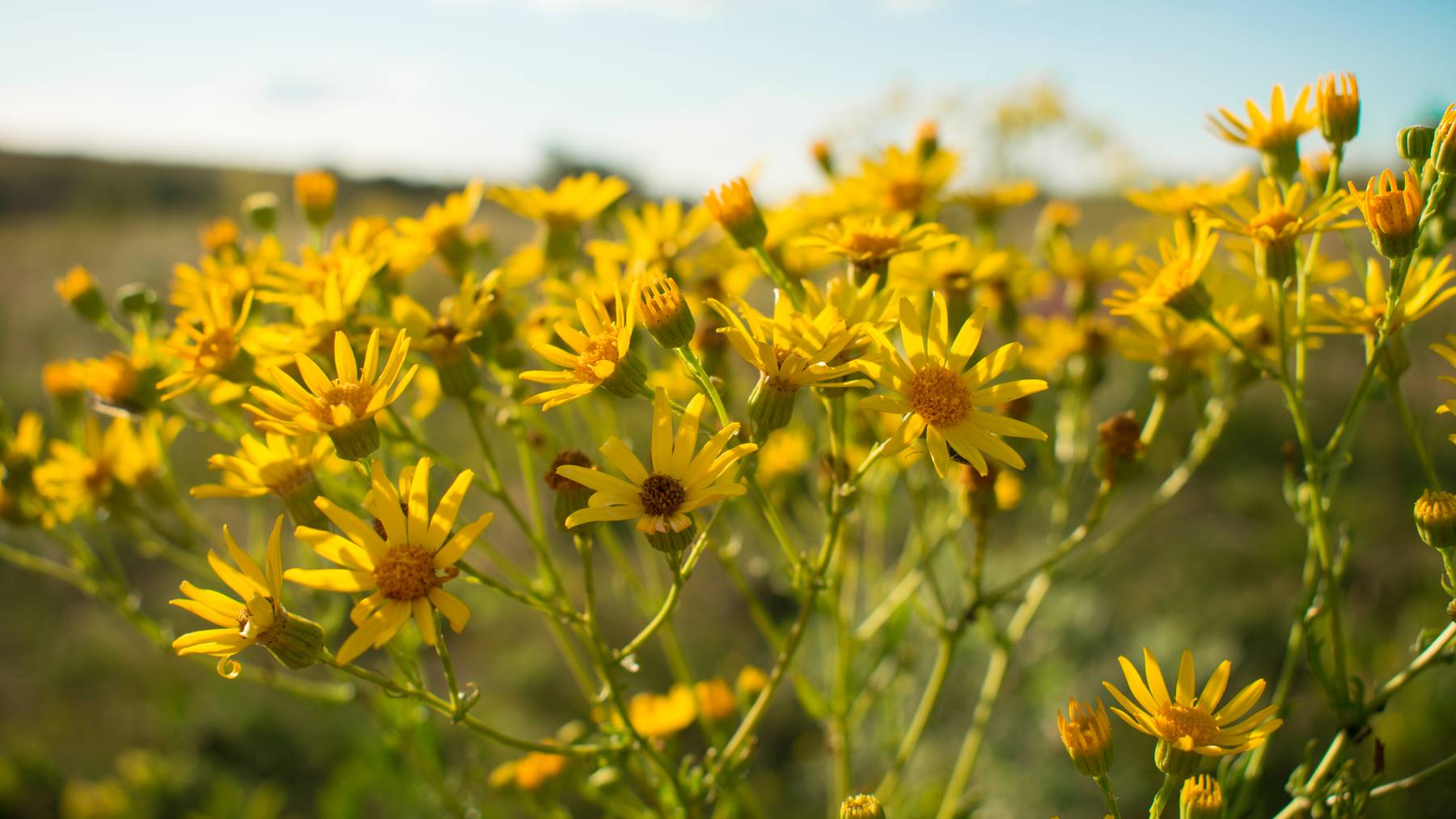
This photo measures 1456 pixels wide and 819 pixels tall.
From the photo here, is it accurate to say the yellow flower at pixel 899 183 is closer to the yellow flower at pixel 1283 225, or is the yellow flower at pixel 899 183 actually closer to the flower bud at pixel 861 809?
the yellow flower at pixel 1283 225

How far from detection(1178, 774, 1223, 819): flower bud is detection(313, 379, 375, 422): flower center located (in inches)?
56.9

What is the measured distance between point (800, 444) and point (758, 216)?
0.79 meters

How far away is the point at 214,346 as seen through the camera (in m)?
1.85

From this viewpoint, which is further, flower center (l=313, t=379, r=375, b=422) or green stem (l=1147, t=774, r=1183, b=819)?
flower center (l=313, t=379, r=375, b=422)

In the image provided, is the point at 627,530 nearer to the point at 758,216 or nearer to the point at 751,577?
the point at 751,577

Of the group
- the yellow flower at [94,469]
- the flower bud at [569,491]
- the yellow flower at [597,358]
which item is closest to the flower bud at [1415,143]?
the yellow flower at [597,358]

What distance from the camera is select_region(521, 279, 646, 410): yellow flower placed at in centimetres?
149

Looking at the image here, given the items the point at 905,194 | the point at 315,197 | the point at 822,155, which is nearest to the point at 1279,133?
the point at 905,194

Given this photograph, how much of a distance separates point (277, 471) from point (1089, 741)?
1.45 meters

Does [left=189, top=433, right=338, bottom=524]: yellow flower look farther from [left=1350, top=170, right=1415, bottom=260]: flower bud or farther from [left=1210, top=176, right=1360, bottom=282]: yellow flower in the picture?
[left=1350, top=170, right=1415, bottom=260]: flower bud

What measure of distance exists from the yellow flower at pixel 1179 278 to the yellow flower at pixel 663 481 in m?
0.88

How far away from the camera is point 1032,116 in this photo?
11609 millimetres

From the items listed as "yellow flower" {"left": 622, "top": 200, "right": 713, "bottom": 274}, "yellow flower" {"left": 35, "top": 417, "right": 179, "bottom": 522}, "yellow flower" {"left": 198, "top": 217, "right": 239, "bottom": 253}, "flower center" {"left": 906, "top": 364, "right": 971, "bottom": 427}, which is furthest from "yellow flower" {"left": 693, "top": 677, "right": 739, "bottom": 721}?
"yellow flower" {"left": 198, "top": 217, "right": 239, "bottom": 253}

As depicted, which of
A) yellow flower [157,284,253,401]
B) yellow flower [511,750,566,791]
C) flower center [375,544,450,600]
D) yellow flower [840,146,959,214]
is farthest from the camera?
yellow flower [840,146,959,214]
